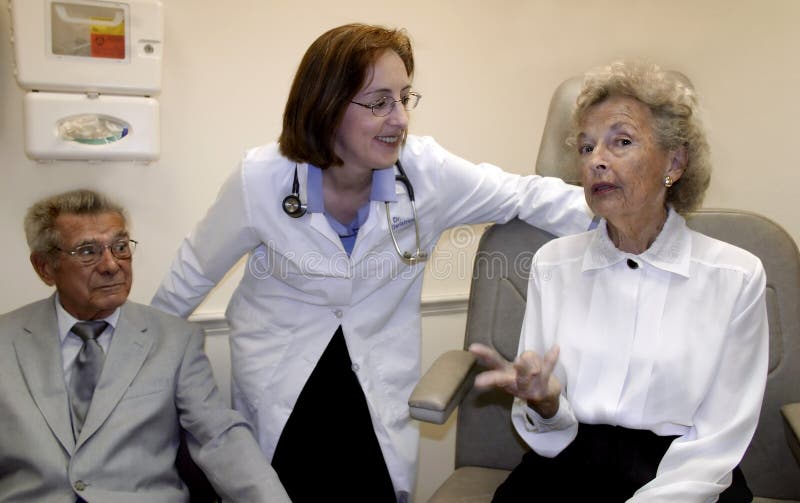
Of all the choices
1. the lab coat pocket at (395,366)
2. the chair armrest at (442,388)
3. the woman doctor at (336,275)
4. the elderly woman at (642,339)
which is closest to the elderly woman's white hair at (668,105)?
the elderly woman at (642,339)

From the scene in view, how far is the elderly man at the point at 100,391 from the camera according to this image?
139cm

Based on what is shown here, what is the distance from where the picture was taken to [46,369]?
145 centimetres

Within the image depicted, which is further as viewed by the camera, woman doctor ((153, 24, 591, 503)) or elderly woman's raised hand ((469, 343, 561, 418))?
woman doctor ((153, 24, 591, 503))

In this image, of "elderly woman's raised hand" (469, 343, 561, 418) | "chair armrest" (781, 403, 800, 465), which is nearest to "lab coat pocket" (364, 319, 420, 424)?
"elderly woman's raised hand" (469, 343, 561, 418)

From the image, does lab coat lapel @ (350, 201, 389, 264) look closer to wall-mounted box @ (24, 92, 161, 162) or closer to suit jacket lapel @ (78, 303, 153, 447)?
suit jacket lapel @ (78, 303, 153, 447)

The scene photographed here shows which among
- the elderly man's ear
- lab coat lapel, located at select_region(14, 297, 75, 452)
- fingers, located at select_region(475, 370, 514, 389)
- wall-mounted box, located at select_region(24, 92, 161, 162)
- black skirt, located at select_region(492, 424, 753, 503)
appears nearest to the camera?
fingers, located at select_region(475, 370, 514, 389)

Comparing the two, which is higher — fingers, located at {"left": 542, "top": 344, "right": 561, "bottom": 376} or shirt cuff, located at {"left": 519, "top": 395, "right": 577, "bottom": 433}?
fingers, located at {"left": 542, "top": 344, "right": 561, "bottom": 376}

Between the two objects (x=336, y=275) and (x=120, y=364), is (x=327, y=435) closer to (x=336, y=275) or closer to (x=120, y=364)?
(x=336, y=275)

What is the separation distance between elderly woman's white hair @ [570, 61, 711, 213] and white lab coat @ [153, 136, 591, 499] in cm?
27

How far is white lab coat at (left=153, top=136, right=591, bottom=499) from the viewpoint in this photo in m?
1.63

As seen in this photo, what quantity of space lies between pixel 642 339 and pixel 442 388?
1.31 ft

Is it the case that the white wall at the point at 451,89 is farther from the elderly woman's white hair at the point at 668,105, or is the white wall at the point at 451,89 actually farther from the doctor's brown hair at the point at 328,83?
the elderly woman's white hair at the point at 668,105

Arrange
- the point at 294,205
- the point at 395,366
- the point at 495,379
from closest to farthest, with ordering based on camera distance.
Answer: the point at 495,379
the point at 294,205
the point at 395,366

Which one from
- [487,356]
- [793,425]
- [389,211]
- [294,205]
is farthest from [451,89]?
[793,425]
